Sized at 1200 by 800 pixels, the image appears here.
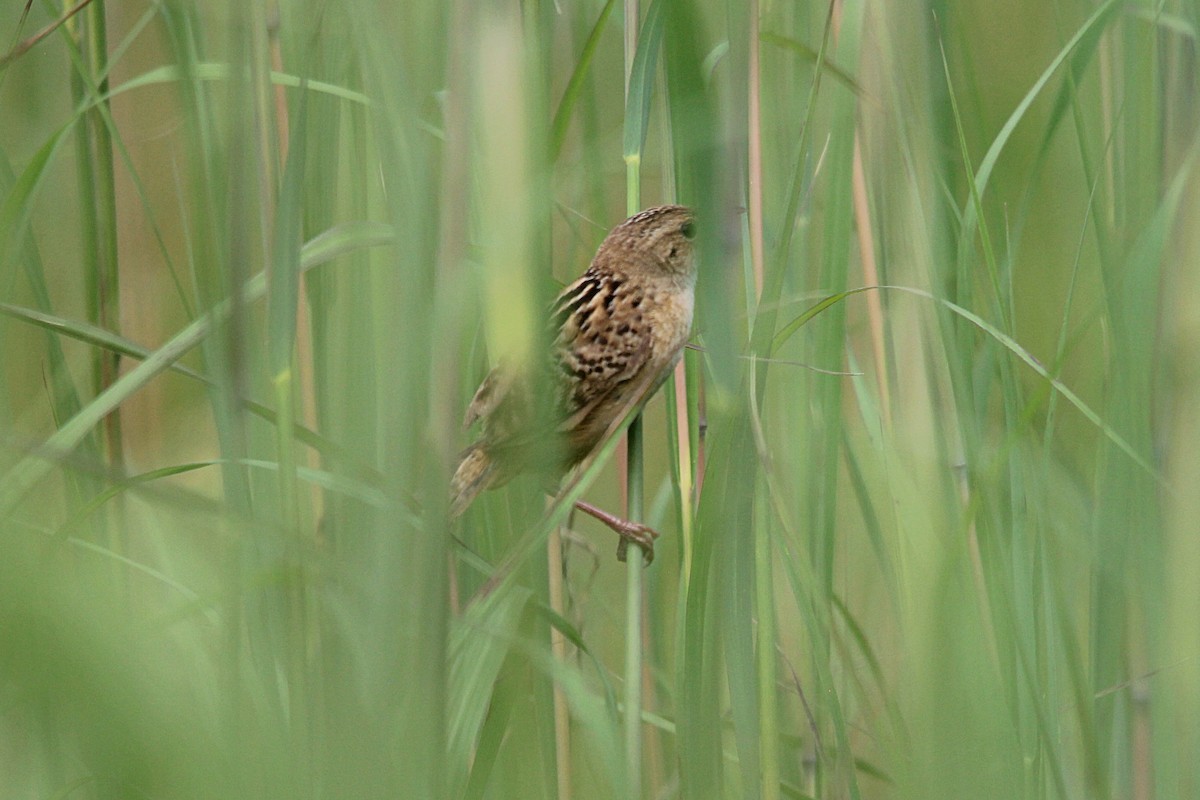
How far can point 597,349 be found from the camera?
1487 mm

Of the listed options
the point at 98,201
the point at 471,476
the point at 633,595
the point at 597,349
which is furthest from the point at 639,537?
the point at 98,201

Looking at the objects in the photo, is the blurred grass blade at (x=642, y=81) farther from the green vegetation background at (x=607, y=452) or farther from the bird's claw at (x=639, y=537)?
the bird's claw at (x=639, y=537)

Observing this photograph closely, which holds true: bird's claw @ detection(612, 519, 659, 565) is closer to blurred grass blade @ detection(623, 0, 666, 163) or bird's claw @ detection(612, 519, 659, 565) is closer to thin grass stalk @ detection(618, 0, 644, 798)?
thin grass stalk @ detection(618, 0, 644, 798)

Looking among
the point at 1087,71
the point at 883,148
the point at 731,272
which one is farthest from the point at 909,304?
the point at 1087,71

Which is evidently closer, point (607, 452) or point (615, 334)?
point (607, 452)

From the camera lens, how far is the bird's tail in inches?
47.5

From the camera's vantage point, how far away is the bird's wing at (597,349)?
4.84ft

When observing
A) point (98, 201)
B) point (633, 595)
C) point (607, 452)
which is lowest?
point (633, 595)

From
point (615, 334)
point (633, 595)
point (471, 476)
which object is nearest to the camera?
point (633, 595)

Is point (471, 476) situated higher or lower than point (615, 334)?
lower

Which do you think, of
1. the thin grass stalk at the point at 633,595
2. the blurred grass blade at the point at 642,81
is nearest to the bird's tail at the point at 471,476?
the thin grass stalk at the point at 633,595

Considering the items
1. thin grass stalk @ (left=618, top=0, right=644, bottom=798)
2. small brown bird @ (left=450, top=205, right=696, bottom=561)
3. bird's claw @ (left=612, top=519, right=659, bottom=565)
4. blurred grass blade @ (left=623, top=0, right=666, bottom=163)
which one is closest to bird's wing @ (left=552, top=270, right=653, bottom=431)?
small brown bird @ (left=450, top=205, right=696, bottom=561)

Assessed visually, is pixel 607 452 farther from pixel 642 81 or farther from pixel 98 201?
pixel 98 201

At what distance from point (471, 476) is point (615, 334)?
0.96 ft
